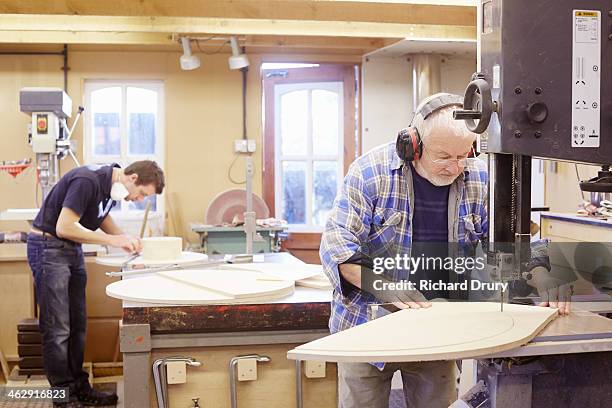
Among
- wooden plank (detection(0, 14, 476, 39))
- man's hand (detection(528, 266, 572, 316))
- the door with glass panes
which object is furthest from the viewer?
the door with glass panes

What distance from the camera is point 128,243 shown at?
3197 millimetres

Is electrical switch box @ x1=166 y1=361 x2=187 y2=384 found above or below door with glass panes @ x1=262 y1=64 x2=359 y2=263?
below

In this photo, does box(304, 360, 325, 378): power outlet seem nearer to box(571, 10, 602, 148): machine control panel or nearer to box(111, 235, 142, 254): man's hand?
box(571, 10, 602, 148): machine control panel

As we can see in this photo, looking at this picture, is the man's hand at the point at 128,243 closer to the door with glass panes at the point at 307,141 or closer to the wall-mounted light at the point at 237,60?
the wall-mounted light at the point at 237,60

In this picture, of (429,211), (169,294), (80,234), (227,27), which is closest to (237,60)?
(227,27)

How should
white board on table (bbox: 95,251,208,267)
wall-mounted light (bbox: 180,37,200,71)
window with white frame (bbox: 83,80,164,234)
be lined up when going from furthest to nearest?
window with white frame (bbox: 83,80,164,234) → wall-mounted light (bbox: 180,37,200,71) → white board on table (bbox: 95,251,208,267)

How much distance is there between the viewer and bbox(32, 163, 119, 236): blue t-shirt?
130 inches

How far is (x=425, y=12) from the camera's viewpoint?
3.95 m

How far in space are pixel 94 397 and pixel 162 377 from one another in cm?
203

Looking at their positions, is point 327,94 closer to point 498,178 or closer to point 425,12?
point 425,12

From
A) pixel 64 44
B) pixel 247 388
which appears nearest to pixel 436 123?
pixel 247 388

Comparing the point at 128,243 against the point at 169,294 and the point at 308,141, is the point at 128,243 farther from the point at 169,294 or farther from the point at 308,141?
the point at 308,141

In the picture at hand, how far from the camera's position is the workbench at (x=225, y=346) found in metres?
1.91

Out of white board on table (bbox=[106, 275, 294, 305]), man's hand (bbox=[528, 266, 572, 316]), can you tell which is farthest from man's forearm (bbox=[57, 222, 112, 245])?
man's hand (bbox=[528, 266, 572, 316])
